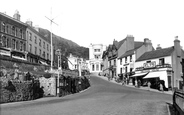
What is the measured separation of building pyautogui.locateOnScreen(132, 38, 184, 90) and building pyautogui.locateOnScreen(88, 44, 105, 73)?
41.8 meters

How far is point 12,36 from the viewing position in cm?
4559

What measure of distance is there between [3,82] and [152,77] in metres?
30.8

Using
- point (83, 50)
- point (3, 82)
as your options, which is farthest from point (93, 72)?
point (3, 82)

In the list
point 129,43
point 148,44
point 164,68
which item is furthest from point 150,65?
point 129,43

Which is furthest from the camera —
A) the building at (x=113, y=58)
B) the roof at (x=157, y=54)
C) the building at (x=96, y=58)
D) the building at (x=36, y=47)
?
the building at (x=96, y=58)

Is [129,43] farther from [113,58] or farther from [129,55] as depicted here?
[129,55]

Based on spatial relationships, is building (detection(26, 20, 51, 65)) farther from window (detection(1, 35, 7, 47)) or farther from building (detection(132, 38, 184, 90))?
building (detection(132, 38, 184, 90))

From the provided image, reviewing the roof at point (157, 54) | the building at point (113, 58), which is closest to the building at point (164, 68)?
Result: the roof at point (157, 54)

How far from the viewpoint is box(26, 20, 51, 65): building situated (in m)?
51.6

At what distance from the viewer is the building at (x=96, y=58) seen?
312 ft

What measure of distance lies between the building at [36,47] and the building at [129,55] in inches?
779

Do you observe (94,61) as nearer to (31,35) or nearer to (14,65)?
(31,35)

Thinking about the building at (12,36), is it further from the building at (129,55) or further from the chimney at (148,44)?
the chimney at (148,44)

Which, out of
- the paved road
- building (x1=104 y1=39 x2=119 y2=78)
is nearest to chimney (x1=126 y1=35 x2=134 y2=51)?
building (x1=104 y1=39 x2=119 y2=78)
